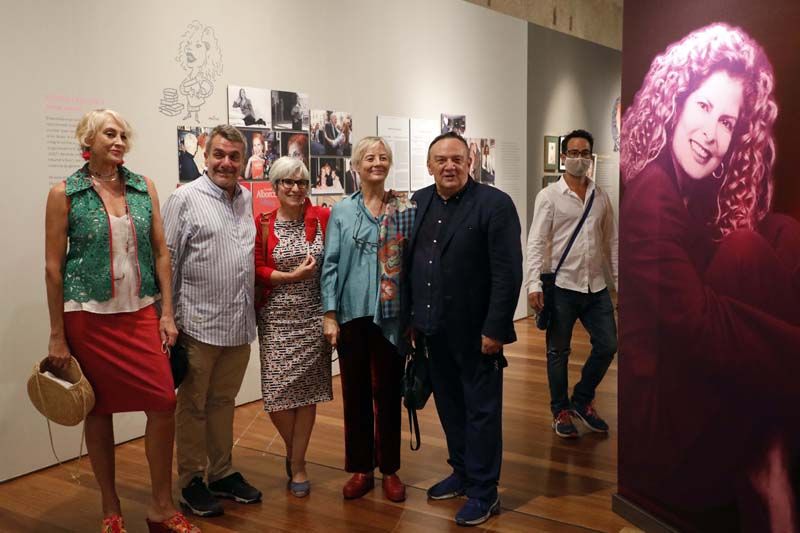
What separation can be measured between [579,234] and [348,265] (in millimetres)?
1635

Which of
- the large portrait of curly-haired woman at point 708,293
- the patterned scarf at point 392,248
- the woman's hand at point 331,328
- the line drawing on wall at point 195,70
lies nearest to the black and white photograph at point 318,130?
the line drawing on wall at point 195,70

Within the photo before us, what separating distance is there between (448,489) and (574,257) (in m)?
1.56

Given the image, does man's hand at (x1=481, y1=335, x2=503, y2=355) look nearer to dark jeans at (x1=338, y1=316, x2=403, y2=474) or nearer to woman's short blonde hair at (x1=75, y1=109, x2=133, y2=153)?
dark jeans at (x1=338, y1=316, x2=403, y2=474)

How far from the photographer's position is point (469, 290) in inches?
128

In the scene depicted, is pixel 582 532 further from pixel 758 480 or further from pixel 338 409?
pixel 338 409

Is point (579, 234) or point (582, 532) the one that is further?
point (579, 234)

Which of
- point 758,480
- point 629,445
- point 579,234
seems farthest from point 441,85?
point 758,480

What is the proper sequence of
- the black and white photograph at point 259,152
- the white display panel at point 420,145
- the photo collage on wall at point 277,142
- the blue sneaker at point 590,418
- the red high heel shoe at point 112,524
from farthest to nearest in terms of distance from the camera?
the white display panel at point 420,145 → the black and white photograph at point 259,152 → the photo collage on wall at point 277,142 → the blue sneaker at point 590,418 → the red high heel shoe at point 112,524

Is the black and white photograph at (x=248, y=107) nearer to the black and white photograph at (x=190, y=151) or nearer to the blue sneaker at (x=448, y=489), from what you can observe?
the black and white photograph at (x=190, y=151)

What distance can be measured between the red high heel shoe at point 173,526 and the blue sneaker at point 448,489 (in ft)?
3.66

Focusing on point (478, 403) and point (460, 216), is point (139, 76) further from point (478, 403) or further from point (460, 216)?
point (478, 403)

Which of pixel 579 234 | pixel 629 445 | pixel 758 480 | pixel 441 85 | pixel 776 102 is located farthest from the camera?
pixel 441 85

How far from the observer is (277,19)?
5.43 m

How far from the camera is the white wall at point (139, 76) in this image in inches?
154
